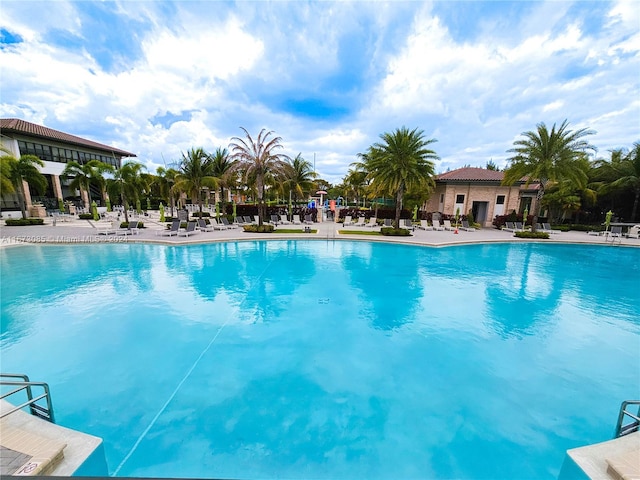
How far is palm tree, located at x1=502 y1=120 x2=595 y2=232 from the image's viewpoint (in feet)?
65.0

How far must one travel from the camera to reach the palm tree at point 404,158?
20094 mm

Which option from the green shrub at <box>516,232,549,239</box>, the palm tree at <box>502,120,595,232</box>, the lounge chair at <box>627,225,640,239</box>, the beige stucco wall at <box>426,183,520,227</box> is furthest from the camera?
the beige stucco wall at <box>426,183,520,227</box>

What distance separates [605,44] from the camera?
11062 millimetres

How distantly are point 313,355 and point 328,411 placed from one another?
1640 mm

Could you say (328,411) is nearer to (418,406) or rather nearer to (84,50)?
(418,406)

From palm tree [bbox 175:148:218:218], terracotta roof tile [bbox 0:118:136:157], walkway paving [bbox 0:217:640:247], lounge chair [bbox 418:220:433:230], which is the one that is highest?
terracotta roof tile [bbox 0:118:136:157]

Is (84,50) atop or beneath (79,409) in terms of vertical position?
atop

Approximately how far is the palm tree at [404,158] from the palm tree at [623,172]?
1791 centimetres

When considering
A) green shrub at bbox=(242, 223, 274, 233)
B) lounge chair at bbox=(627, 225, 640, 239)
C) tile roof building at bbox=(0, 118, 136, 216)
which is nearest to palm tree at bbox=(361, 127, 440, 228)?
green shrub at bbox=(242, 223, 274, 233)

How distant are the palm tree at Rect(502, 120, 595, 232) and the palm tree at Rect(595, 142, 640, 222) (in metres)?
6.20

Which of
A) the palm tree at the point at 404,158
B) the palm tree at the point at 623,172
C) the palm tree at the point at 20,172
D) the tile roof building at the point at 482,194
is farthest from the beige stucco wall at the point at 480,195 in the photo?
the palm tree at the point at 20,172

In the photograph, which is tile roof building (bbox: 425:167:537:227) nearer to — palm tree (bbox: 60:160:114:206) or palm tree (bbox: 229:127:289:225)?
palm tree (bbox: 229:127:289:225)

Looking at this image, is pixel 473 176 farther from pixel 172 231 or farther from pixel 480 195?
pixel 172 231

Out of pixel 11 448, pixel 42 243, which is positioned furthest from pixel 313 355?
pixel 42 243
